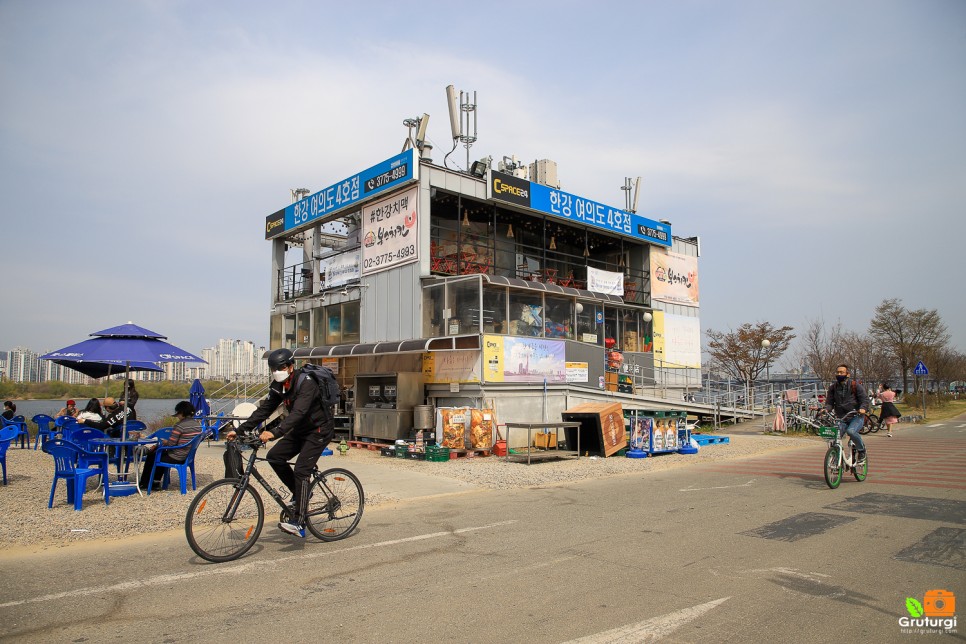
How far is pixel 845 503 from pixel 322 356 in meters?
15.7

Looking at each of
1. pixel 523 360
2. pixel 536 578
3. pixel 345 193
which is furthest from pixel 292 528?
pixel 345 193

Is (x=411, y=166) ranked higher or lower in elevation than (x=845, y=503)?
higher

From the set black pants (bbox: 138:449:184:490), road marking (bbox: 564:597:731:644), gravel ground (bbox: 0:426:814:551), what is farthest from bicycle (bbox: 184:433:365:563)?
black pants (bbox: 138:449:184:490)

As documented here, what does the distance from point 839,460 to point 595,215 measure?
15.0 m

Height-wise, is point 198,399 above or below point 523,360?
below

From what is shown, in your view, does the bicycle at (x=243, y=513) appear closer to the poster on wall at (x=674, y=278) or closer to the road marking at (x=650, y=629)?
the road marking at (x=650, y=629)

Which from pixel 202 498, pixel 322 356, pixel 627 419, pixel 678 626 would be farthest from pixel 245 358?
pixel 678 626

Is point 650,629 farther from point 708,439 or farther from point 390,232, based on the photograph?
point 390,232

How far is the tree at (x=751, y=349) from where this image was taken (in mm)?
36281

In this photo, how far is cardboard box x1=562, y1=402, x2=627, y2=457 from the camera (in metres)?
15.0

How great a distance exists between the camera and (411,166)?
734 inches

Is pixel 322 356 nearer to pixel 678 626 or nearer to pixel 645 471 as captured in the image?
pixel 645 471

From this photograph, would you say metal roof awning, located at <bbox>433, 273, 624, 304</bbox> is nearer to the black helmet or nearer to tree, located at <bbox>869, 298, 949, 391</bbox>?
the black helmet

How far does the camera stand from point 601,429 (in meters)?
15.0
